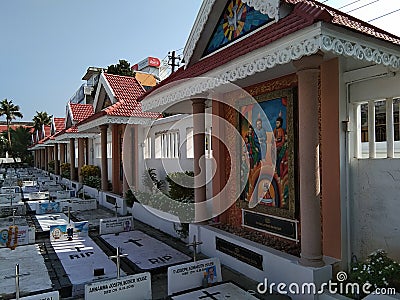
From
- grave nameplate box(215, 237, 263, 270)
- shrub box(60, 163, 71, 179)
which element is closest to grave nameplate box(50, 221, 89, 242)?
grave nameplate box(215, 237, 263, 270)

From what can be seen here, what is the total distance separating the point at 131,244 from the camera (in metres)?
9.28

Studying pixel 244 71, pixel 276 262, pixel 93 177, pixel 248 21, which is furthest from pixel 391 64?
pixel 93 177

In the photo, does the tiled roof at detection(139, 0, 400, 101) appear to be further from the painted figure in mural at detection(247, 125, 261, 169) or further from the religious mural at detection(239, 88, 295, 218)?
the painted figure in mural at detection(247, 125, 261, 169)

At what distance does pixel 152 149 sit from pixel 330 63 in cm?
1045

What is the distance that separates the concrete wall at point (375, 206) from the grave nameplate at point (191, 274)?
2.58 m

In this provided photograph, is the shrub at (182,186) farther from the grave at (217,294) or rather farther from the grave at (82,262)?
the grave at (217,294)

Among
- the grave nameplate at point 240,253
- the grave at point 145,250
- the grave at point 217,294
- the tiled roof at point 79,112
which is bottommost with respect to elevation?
the grave at point 145,250

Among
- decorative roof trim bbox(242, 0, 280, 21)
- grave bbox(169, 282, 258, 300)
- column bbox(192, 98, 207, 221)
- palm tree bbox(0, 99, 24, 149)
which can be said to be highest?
palm tree bbox(0, 99, 24, 149)

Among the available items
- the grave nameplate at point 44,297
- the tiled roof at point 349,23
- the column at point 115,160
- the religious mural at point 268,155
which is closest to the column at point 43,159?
the column at point 115,160

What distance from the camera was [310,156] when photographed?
5.41 metres

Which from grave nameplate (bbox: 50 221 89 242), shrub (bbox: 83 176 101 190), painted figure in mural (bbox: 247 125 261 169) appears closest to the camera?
painted figure in mural (bbox: 247 125 261 169)

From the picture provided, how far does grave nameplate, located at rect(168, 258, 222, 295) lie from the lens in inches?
233

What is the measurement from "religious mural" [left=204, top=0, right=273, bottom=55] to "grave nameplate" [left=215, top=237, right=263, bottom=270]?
4.35 meters

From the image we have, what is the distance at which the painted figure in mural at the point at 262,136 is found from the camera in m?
7.71
